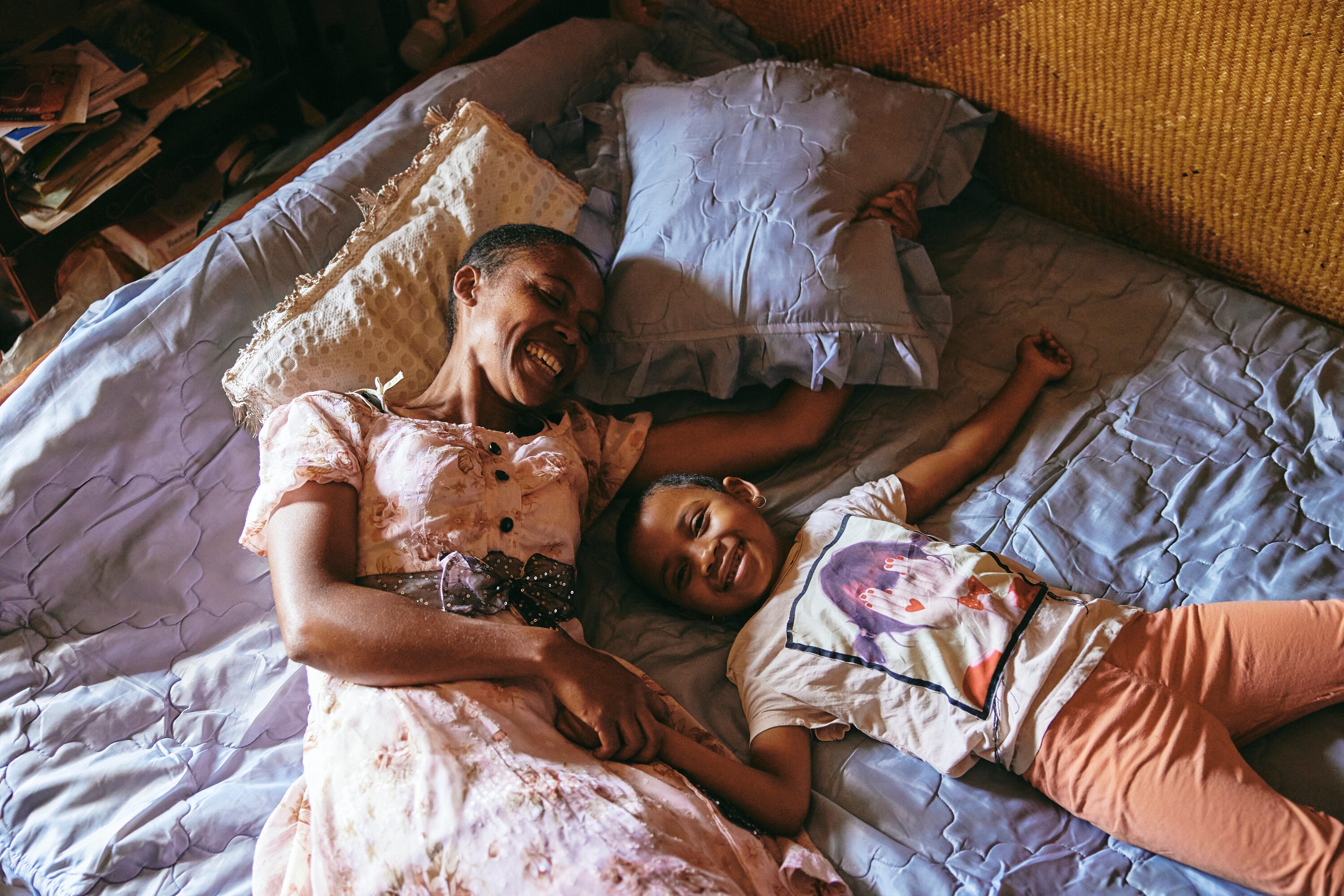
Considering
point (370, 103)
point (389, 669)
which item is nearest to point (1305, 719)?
point (389, 669)

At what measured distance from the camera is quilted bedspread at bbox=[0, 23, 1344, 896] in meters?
1.02

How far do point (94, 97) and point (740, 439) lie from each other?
4.99 feet

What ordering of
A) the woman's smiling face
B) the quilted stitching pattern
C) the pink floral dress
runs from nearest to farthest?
1. the pink floral dress
2. the quilted stitching pattern
3. the woman's smiling face

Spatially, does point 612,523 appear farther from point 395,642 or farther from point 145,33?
point 145,33

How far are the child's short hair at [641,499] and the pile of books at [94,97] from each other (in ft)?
4.59

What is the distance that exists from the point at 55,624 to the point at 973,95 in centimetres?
171

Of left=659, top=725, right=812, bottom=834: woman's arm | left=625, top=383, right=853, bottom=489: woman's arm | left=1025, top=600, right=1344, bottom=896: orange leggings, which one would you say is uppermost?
left=625, top=383, right=853, bottom=489: woman's arm

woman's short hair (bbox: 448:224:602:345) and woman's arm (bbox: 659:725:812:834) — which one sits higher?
woman's short hair (bbox: 448:224:602:345)

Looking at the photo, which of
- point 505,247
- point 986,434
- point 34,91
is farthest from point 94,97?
point 986,434

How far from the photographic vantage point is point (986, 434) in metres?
1.37

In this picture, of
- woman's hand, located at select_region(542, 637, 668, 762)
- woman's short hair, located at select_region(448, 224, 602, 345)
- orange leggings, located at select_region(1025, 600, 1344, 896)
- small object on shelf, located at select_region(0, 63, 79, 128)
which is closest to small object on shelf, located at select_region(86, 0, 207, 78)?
small object on shelf, located at select_region(0, 63, 79, 128)

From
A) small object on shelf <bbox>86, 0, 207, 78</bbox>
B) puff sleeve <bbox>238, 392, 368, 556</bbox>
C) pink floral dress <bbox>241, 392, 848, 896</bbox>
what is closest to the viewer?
pink floral dress <bbox>241, 392, 848, 896</bbox>

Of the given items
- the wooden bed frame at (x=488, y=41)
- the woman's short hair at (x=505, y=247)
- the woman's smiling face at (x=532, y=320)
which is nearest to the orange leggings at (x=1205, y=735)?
the woman's smiling face at (x=532, y=320)

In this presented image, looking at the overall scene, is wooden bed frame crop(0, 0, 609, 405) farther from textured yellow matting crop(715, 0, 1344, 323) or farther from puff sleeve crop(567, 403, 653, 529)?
Result: puff sleeve crop(567, 403, 653, 529)
